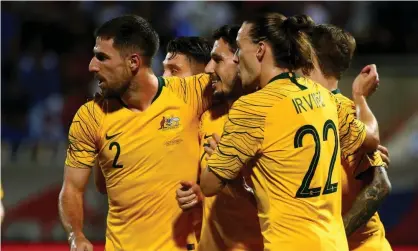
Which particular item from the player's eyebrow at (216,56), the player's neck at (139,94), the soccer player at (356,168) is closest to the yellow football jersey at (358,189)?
the soccer player at (356,168)

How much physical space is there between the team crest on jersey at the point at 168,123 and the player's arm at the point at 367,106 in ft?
3.05

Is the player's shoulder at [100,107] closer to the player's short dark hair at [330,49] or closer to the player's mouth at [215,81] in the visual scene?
the player's mouth at [215,81]

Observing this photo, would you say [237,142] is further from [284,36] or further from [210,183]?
[284,36]

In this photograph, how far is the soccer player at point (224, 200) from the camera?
14.0 ft

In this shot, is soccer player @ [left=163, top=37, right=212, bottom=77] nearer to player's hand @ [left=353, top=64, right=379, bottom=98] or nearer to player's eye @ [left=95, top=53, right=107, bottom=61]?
player's eye @ [left=95, top=53, right=107, bottom=61]

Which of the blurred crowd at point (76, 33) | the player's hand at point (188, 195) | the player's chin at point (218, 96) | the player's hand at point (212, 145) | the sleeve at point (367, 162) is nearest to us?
the player's hand at point (212, 145)

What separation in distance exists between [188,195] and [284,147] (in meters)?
0.78

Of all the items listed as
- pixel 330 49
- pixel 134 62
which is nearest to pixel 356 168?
pixel 330 49

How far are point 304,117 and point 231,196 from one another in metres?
0.77

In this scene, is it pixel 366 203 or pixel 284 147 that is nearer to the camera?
pixel 284 147

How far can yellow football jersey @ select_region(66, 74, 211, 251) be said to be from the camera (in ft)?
14.8

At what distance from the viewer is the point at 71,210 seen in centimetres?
457

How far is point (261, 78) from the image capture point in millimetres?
3775

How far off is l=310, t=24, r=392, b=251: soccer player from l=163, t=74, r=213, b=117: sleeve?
588mm
